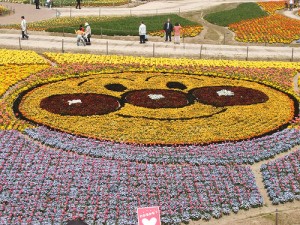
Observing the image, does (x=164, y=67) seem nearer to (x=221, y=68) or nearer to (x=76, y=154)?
(x=221, y=68)

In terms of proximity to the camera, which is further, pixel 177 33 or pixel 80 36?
pixel 177 33

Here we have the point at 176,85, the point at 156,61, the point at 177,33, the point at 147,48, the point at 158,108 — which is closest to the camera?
the point at 158,108

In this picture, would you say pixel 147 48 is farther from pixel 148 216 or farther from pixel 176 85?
pixel 148 216

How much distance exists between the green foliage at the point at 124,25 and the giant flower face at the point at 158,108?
18351 millimetres

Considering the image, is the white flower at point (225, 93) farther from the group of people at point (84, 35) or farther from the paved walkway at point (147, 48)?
the group of people at point (84, 35)

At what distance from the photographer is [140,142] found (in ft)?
69.5

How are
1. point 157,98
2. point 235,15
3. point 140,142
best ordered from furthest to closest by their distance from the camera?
1. point 235,15
2. point 157,98
3. point 140,142

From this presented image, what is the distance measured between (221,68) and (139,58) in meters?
6.15

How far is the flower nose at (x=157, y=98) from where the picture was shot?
2567 centimetres

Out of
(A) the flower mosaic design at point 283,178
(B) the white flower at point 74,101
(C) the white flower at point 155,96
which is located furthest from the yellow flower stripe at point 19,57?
(A) the flower mosaic design at point 283,178

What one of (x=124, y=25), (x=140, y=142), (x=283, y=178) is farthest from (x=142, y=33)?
(x=283, y=178)

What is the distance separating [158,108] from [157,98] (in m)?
1.53

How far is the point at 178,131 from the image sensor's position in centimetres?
2239

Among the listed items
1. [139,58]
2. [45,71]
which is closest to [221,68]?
[139,58]
